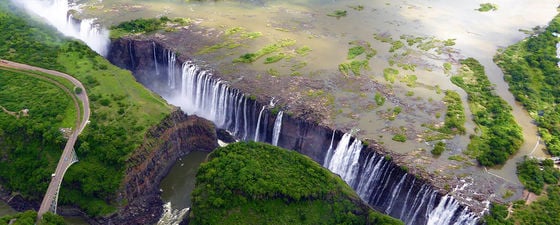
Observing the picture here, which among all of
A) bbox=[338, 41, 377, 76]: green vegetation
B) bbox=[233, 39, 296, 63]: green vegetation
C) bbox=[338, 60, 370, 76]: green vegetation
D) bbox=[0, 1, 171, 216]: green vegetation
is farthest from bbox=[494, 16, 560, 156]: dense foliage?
bbox=[0, 1, 171, 216]: green vegetation

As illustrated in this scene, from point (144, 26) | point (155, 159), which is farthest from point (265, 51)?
point (155, 159)

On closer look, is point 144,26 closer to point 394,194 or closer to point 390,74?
point 390,74

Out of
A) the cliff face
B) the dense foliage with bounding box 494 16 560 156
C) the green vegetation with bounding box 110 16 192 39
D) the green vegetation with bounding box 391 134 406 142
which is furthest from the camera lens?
the green vegetation with bounding box 110 16 192 39

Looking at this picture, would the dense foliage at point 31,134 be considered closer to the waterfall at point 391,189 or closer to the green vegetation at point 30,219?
the green vegetation at point 30,219

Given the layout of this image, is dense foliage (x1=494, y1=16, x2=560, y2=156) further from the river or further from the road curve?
the road curve

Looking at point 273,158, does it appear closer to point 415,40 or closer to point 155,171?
point 155,171

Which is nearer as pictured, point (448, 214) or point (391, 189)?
point (448, 214)

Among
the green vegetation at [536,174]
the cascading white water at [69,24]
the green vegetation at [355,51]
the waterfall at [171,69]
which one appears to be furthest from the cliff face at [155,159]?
the green vegetation at [536,174]
